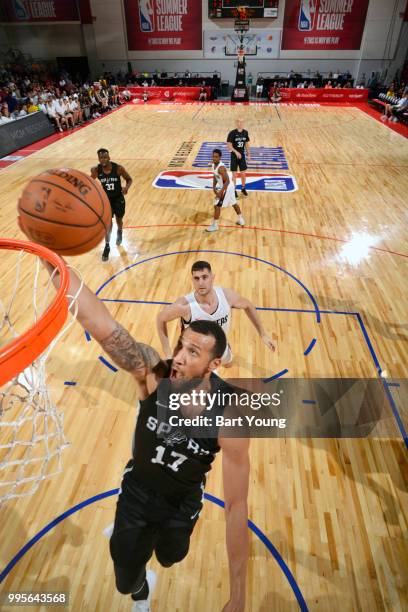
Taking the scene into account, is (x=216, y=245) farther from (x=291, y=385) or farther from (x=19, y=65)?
(x=19, y=65)

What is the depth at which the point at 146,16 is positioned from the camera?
24.2 m

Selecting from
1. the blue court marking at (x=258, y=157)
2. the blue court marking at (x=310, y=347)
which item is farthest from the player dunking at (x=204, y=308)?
the blue court marking at (x=258, y=157)

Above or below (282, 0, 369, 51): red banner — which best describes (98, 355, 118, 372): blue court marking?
below

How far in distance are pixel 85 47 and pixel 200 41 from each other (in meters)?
7.66

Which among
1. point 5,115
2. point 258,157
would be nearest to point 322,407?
point 258,157

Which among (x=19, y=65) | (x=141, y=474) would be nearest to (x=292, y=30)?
(x=19, y=65)

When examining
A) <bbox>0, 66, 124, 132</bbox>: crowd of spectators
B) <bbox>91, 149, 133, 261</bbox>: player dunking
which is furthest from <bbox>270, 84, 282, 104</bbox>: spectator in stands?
<bbox>91, 149, 133, 261</bbox>: player dunking

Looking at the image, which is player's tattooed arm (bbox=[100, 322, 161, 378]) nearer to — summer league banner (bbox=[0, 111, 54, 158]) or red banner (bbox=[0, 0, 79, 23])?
summer league banner (bbox=[0, 111, 54, 158])

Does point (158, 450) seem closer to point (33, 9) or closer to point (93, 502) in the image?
point (93, 502)

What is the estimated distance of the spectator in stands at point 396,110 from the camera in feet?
53.7

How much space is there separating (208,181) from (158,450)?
28.5 ft

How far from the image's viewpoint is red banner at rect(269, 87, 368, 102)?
2136 centimetres

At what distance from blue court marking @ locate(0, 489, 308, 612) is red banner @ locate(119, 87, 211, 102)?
927 inches

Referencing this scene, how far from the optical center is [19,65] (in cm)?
2341
